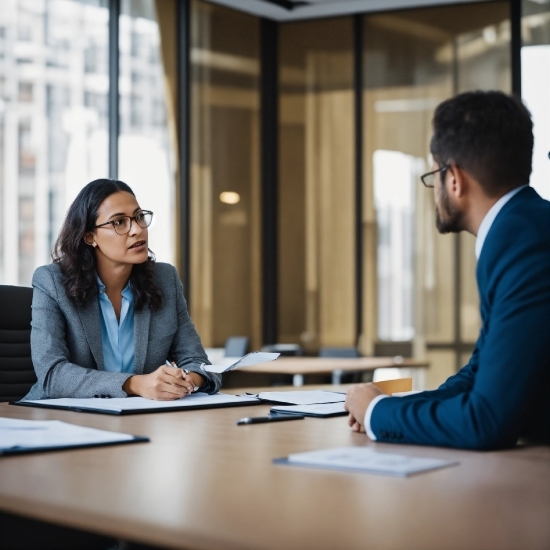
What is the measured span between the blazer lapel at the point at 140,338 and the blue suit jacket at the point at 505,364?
1386 mm

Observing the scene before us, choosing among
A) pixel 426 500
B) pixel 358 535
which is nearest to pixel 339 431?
pixel 426 500

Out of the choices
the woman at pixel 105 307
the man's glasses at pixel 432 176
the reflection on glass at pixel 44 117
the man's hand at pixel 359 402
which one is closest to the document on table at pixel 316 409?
the man's hand at pixel 359 402

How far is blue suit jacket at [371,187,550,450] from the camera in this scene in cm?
157

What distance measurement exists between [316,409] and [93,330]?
3.09 feet

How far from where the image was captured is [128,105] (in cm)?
688

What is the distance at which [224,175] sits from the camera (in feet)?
25.6

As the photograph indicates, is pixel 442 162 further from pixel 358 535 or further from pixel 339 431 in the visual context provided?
pixel 358 535

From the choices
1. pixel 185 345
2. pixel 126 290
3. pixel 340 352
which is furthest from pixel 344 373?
pixel 126 290

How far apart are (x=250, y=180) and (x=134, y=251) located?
5.14 meters

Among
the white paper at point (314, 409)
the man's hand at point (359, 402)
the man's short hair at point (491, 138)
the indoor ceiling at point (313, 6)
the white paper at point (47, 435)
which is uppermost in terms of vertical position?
the indoor ceiling at point (313, 6)

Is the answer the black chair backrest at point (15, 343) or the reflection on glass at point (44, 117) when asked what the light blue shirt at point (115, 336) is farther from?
the reflection on glass at point (44, 117)

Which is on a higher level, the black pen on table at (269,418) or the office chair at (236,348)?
the black pen on table at (269,418)

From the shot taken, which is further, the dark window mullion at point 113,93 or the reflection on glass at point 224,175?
the reflection on glass at point 224,175

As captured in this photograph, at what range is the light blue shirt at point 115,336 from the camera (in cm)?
295
